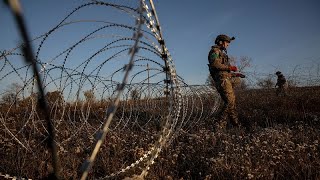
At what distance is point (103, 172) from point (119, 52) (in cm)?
186

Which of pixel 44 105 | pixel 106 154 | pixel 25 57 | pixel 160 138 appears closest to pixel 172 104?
pixel 160 138

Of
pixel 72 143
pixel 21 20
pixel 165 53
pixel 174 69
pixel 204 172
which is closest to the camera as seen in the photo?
pixel 21 20

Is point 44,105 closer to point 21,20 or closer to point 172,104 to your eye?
point 21,20

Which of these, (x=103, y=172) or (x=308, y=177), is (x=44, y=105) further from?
(x=103, y=172)

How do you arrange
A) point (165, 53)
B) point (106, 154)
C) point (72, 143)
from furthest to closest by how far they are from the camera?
point (72, 143), point (106, 154), point (165, 53)

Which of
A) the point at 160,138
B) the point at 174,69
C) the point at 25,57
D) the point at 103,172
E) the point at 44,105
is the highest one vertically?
the point at 174,69

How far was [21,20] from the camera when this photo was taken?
3.10 feet

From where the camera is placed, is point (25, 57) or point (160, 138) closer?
point (25, 57)

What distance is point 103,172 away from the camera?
5094mm

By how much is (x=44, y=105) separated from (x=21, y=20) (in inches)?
16.5

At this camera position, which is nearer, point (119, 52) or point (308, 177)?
point (308, 177)

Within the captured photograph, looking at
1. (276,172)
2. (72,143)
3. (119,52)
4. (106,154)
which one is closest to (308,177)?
(276,172)

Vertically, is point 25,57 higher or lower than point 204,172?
higher

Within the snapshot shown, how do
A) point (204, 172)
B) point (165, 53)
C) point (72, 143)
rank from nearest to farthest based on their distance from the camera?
point (165, 53), point (204, 172), point (72, 143)
